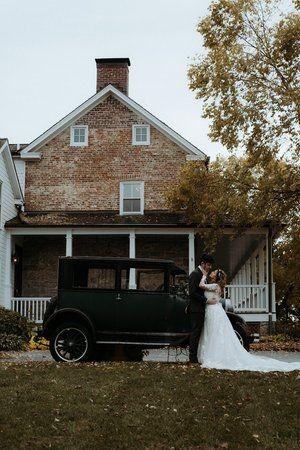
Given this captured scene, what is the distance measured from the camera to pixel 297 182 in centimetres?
2003

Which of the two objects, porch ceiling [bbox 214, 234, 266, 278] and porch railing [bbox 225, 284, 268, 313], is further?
porch ceiling [bbox 214, 234, 266, 278]

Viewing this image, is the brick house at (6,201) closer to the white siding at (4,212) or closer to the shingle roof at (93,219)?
the white siding at (4,212)

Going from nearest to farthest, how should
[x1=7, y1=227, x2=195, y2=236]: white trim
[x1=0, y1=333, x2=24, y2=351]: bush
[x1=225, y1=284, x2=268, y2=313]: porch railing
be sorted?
1. [x1=0, y1=333, x2=24, y2=351]: bush
2. [x1=225, y1=284, x2=268, y2=313]: porch railing
3. [x1=7, y1=227, x2=195, y2=236]: white trim

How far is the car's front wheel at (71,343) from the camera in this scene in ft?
44.1

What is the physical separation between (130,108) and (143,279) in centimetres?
1578

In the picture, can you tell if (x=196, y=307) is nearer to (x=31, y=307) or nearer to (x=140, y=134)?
(x=31, y=307)

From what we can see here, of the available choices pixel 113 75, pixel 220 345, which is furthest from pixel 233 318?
pixel 113 75

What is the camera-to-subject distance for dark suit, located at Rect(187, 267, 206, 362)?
1279 centimetres

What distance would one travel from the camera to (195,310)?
1284 centimetres

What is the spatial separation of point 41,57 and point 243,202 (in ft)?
23.5

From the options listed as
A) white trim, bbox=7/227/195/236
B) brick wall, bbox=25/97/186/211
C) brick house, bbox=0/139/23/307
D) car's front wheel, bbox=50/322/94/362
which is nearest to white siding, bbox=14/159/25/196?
brick wall, bbox=25/97/186/211

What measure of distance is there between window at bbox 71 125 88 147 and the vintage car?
15.3 meters

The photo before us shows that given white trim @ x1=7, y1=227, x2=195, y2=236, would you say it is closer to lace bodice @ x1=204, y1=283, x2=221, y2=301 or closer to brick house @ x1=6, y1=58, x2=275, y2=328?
brick house @ x1=6, y1=58, x2=275, y2=328

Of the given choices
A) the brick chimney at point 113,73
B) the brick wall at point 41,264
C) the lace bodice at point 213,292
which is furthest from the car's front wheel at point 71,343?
the brick chimney at point 113,73
